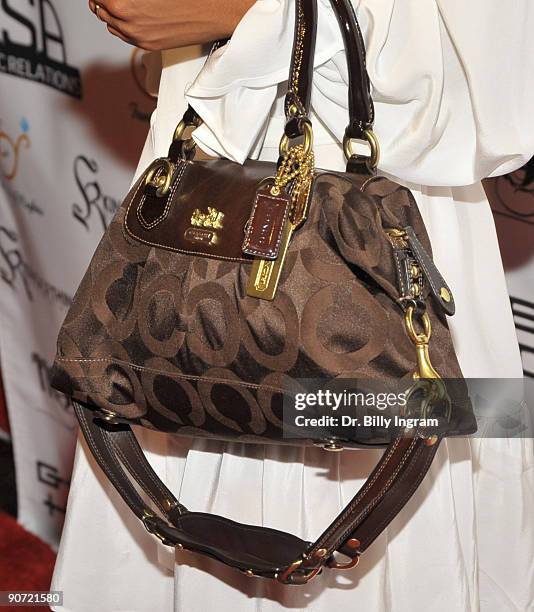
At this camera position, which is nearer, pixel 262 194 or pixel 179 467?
pixel 262 194

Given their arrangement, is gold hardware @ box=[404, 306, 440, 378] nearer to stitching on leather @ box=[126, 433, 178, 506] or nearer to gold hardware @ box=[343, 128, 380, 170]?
Result: gold hardware @ box=[343, 128, 380, 170]

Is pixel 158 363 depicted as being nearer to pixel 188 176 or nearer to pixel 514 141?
pixel 188 176

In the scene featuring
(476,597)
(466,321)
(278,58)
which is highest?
(278,58)

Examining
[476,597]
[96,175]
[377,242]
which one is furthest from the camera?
[96,175]

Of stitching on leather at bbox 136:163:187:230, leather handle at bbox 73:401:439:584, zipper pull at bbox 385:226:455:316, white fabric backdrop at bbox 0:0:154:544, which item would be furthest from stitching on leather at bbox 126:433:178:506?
white fabric backdrop at bbox 0:0:154:544

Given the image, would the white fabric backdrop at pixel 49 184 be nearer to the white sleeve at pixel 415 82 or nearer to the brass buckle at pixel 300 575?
the white sleeve at pixel 415 82

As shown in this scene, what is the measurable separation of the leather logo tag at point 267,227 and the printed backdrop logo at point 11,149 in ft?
3.51

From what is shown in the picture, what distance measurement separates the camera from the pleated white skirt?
3.02 feet

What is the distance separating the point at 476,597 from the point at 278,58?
0.55m

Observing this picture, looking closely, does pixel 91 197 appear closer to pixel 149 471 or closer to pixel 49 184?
pixel 49 184

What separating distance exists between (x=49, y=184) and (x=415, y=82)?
1.06 m

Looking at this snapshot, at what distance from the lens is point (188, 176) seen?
0.86 metres

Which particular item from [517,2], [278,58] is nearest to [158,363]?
[278,58]
